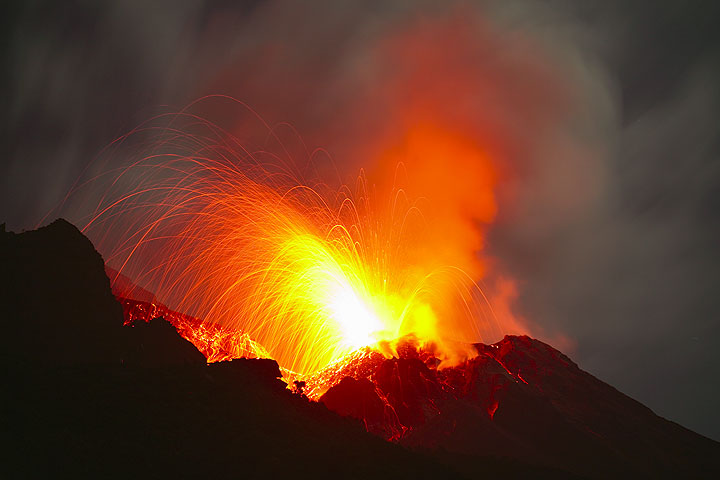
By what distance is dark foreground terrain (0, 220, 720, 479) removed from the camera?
96.1ft

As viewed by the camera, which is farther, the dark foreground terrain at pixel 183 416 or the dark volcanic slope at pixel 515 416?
the dark volcanic slope at pixel 515 416

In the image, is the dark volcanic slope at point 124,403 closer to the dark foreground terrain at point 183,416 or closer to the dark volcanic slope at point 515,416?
the dark foreground terrain at point 183,416

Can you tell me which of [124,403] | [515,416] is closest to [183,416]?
[124,403]

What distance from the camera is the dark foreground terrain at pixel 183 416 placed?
29.3 m

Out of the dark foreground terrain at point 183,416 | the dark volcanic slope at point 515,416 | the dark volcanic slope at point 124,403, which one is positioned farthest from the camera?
the dark volcanic slope at point 515,416

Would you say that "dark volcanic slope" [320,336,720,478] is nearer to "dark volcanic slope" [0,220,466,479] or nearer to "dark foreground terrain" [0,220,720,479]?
"dark foreground terrain" [0,220,720,479]

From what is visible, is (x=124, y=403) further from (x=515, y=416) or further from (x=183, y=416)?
(x=515, y=416)

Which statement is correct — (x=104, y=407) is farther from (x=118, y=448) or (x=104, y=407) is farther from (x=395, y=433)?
(x=395, y=433)

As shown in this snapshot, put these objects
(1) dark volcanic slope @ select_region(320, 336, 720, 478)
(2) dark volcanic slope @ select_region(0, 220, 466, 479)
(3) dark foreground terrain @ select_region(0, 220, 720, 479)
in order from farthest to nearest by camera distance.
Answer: (1) dark volcanic slope @ select_region(320, 336, 720, 478), (3) dark foreground terrain @ select_region(0, 220, 720, 479), (2) dark volcanic slope @ select_region(0, 220, 466, 479)

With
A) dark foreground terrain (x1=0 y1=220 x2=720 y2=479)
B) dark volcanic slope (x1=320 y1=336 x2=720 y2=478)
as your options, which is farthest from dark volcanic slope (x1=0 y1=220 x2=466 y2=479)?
dark volcanic slope (x1=320 y1=336 x2=720 y2=478)

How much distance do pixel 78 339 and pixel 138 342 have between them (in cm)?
535

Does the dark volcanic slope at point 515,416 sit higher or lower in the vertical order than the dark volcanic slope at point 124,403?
higher

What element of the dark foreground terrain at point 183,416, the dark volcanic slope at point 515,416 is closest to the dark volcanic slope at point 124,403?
the dark foreground terrain at point 183,416

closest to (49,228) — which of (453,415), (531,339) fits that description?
(453,415)
